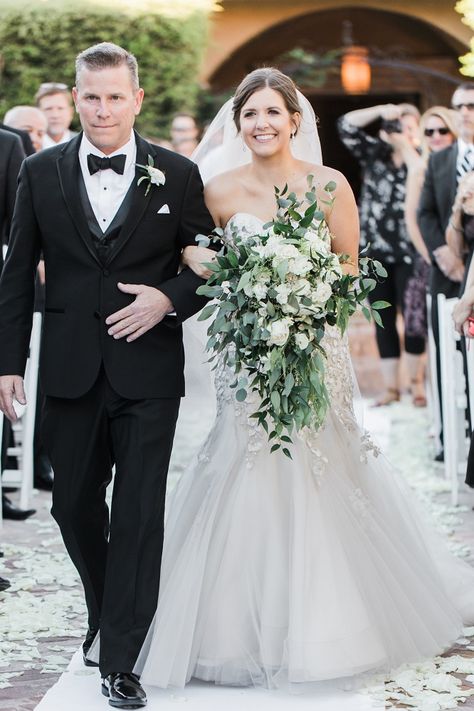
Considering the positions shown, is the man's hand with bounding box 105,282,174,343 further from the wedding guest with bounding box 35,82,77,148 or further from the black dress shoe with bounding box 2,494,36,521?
the wedding guest with bounding box 35,82,77,148

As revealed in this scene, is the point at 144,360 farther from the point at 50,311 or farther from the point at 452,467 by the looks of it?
the point at 452,467

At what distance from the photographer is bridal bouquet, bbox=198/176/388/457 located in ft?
14.5

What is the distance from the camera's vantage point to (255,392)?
4.92 m

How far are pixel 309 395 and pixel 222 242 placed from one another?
0.62 meters

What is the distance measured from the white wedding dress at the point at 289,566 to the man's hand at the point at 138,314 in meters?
0.68

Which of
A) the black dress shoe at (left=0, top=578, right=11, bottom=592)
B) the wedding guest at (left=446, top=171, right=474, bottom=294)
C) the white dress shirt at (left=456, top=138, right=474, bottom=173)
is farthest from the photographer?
the white dress shirt at (left=456, top=138, right=474, bottom=173)

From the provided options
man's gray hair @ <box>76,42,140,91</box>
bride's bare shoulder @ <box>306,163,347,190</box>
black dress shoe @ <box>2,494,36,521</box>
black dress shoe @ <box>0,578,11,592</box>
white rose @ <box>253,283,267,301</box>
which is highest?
man's gray hair @ <box>76,42,140,91</box>

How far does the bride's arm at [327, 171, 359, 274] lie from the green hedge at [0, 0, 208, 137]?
10.3 meters

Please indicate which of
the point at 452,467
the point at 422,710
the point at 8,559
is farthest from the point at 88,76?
the point at 452,467

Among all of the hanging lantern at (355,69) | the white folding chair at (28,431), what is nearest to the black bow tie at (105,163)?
the white folding chair at (28,431)

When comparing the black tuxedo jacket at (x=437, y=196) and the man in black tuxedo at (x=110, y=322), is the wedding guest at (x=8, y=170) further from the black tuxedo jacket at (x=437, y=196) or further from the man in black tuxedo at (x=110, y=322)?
the black tuxedo jacket at (x=437, y=196)

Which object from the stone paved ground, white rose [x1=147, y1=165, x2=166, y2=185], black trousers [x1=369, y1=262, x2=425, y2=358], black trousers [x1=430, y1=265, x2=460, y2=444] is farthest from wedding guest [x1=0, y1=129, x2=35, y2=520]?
black trousers [x1=369, y1=262, x2=425, y2=358]

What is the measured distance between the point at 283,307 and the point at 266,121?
895 millimetres

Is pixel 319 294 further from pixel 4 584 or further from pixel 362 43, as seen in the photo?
pixel 362 43
